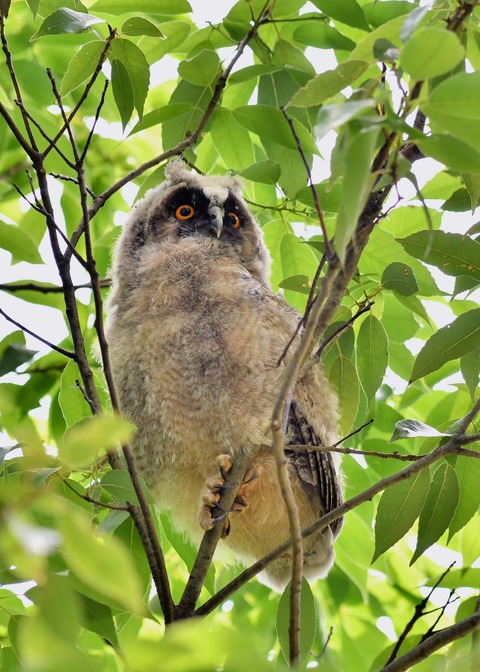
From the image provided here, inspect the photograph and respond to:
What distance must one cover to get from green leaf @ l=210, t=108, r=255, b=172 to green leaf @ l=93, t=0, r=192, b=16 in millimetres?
283

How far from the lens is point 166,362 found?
2428 millimetres

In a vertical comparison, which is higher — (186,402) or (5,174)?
(5,174)

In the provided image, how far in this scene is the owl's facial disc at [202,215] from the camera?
2.98 metres

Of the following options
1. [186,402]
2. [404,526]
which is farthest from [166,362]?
[404,526]

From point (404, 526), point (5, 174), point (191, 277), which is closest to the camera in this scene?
point (404, 526)

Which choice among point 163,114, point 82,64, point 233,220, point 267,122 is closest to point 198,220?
point 233,220

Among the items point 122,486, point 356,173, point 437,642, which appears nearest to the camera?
point 356,173

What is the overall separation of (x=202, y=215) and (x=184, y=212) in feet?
0.22

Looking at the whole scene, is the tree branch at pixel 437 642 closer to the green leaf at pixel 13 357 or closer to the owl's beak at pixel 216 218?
the green leaf at pixel 13 357

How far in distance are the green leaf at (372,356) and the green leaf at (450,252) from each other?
35 cm

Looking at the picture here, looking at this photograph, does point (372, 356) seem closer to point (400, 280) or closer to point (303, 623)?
point (400, 280)

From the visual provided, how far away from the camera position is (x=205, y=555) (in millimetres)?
1956

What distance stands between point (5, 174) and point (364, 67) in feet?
7.77

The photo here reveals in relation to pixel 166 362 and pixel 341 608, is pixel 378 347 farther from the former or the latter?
pixel 341 608
